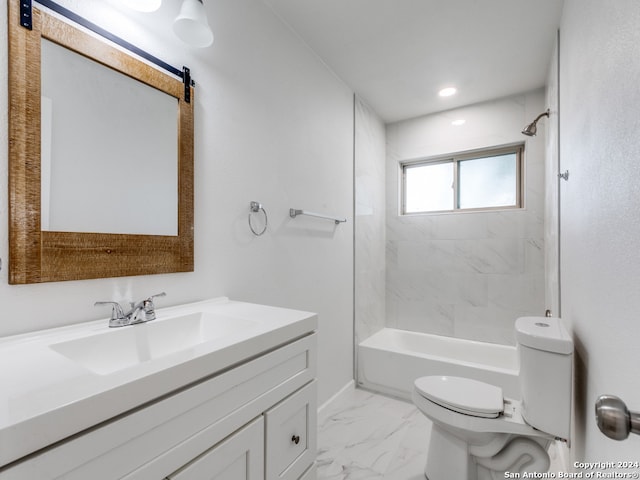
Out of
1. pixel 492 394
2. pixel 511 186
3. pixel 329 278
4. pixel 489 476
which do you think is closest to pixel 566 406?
pixel 492 394

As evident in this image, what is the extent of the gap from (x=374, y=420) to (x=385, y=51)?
2.52 metres

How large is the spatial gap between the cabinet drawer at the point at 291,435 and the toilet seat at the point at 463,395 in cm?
69

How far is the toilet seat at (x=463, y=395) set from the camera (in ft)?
4.55

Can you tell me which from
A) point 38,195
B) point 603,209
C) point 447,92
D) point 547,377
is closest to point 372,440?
point 547,377

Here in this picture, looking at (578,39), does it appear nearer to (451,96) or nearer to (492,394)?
(451,96)

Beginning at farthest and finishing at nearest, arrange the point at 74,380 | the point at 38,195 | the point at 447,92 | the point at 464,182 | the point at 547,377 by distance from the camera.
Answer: the point at 464,182, the point at 447,92, the point at 547,377, the point at 38,195, the point at 74,380

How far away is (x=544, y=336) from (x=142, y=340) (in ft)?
4.88

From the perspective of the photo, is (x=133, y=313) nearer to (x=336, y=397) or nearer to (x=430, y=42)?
(x=336, y=397)

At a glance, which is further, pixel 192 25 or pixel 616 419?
pixel 192 25

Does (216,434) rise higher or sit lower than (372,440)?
higher

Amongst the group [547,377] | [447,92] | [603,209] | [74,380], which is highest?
[447,92]

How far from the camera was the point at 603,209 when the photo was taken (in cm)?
88

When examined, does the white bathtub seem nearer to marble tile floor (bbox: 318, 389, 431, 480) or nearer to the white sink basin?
marble tile floor (bbox: 318, 389, 431, 480)

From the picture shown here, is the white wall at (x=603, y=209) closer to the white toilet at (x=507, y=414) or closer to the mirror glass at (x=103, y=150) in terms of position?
the white toilet at (x=507, y=414)
